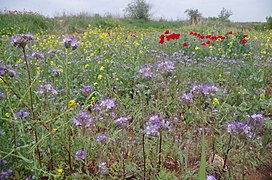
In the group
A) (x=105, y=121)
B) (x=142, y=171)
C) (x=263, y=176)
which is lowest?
(x=263, y=176)

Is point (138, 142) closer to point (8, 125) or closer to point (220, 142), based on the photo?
point (220, 142)

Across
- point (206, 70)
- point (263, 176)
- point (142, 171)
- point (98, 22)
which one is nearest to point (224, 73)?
point (206, 70)

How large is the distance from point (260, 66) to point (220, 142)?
2.68 meters

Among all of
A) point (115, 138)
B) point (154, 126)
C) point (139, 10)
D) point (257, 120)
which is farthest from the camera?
point (139, 10)

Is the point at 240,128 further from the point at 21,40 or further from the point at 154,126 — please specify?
the point at 21,40

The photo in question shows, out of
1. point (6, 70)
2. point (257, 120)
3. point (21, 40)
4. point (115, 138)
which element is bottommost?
point (115, 138)

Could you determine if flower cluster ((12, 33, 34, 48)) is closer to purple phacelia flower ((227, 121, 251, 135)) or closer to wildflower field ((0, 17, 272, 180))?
wildflower field ((0, 17, 272, 180))

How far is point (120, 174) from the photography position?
1897 mm

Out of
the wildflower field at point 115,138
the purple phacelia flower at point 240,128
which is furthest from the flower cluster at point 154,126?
the purple phacelia flower at point 240,128

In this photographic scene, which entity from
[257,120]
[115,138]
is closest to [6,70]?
[115,138]

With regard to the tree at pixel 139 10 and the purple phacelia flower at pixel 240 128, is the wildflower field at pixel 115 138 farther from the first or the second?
the tree at pixel 139 10

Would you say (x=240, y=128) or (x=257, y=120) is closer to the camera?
(x=240, y=128)

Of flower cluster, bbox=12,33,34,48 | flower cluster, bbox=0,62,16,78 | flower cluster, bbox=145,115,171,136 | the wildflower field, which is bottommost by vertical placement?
the wildflower field

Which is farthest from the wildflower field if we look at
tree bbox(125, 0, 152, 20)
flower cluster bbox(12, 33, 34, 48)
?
tree bbox(125, 0, 152, 20)
